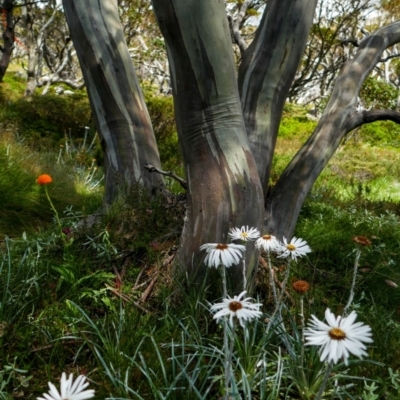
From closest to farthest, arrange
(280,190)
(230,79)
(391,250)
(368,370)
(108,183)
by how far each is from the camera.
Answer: (368,370), (230,79), (280,190), (108,183), (391,250)

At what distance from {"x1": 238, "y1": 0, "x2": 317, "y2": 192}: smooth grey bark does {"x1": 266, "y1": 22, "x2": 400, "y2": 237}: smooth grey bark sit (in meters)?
0.37

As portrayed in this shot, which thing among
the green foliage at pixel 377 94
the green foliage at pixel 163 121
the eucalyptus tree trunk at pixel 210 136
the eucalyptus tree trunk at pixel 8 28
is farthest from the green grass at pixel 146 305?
the green foliage at pixel 377 94

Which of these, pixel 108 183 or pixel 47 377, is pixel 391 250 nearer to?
pixel 108 183

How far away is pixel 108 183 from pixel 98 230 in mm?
712

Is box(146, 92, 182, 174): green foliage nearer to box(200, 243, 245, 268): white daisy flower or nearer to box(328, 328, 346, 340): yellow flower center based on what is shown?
box(200, 243, 245, 268): white daisy flower

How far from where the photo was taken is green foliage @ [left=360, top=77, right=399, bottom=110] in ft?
41.7

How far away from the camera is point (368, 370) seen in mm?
1640

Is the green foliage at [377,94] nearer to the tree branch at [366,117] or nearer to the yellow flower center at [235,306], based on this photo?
the tree branch at [366,117]

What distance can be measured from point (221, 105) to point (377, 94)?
12.5 m

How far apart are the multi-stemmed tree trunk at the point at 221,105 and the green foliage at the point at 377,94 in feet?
32.2

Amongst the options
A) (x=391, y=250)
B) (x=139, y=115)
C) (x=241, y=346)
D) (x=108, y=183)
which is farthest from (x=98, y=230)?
(x=391, y=250)

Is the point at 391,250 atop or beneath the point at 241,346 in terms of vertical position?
atop

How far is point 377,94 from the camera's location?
507 inches

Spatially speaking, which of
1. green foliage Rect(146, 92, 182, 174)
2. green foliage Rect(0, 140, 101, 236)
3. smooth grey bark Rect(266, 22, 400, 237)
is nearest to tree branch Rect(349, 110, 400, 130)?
smooth grey bark Rect(266, 22, 400, 237)
